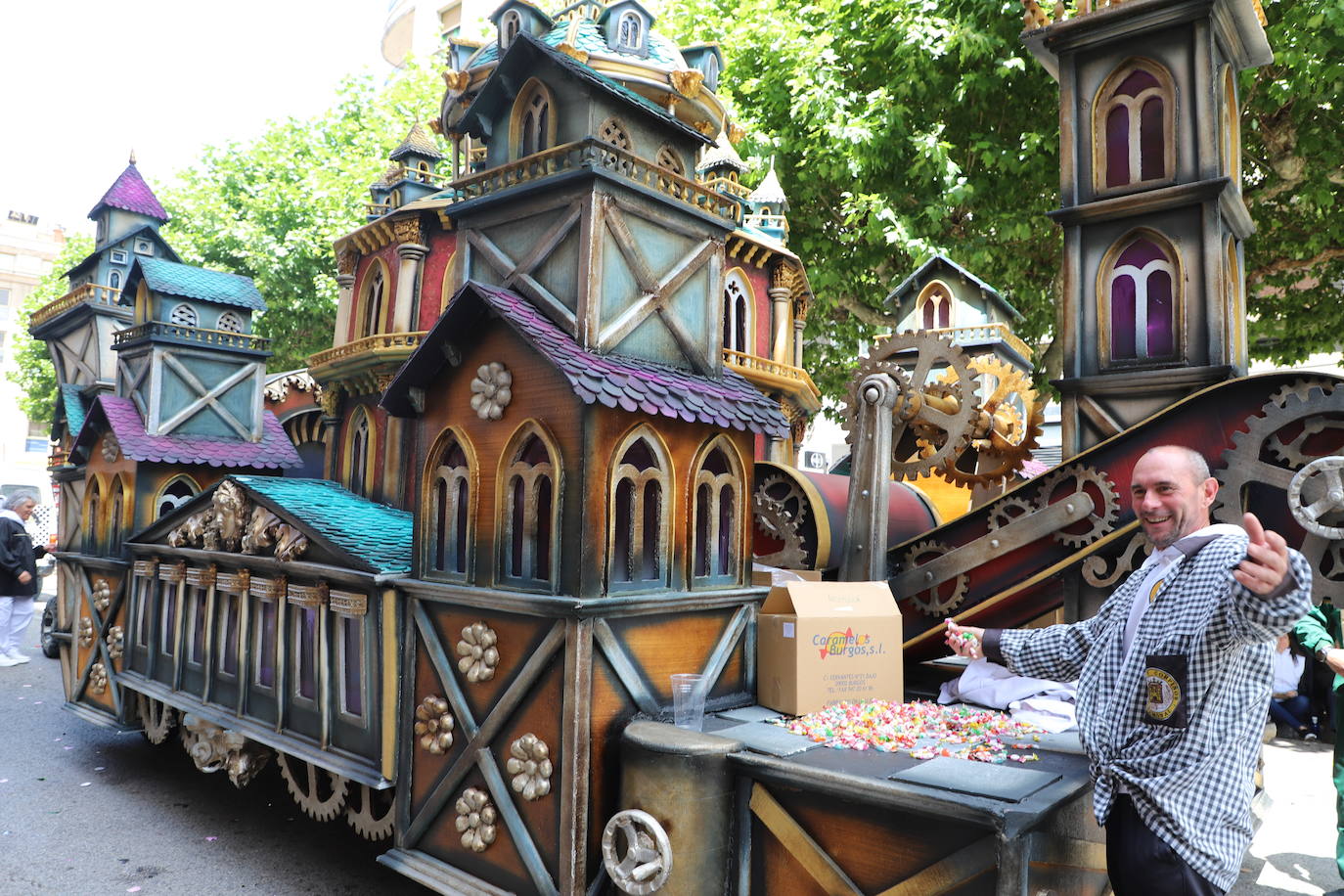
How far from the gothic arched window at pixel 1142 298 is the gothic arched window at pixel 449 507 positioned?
584 centimetres

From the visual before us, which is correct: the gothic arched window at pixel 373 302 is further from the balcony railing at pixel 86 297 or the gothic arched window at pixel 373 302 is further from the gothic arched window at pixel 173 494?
the gothic arched window at pixel 173 494

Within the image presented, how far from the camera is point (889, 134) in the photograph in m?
17.2

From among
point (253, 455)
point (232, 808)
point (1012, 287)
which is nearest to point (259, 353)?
point (253, 455)

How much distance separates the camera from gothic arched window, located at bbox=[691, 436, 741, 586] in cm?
614

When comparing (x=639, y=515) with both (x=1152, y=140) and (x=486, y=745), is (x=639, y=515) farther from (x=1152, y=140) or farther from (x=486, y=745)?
(x=1152, y=140)

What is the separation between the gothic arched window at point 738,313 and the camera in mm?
18312

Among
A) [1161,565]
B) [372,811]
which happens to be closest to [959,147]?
[1161,565]

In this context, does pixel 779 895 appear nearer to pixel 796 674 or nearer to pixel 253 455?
pixel 796 674

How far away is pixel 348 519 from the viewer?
817 cm

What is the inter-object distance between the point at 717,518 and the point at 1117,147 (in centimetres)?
544

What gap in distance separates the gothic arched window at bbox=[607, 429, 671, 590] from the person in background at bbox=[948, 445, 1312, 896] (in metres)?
2.76

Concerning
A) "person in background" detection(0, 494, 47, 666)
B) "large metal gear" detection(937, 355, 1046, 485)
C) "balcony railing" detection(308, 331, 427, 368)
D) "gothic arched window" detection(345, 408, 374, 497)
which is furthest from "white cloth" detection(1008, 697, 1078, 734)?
"gothic arched window" detection(345, 408, 374, 497)

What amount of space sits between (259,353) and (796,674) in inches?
379

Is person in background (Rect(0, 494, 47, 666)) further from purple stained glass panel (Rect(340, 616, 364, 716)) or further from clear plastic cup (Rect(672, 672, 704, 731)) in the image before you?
clear plastic cup (Rect(672, 672, 704, 731))
